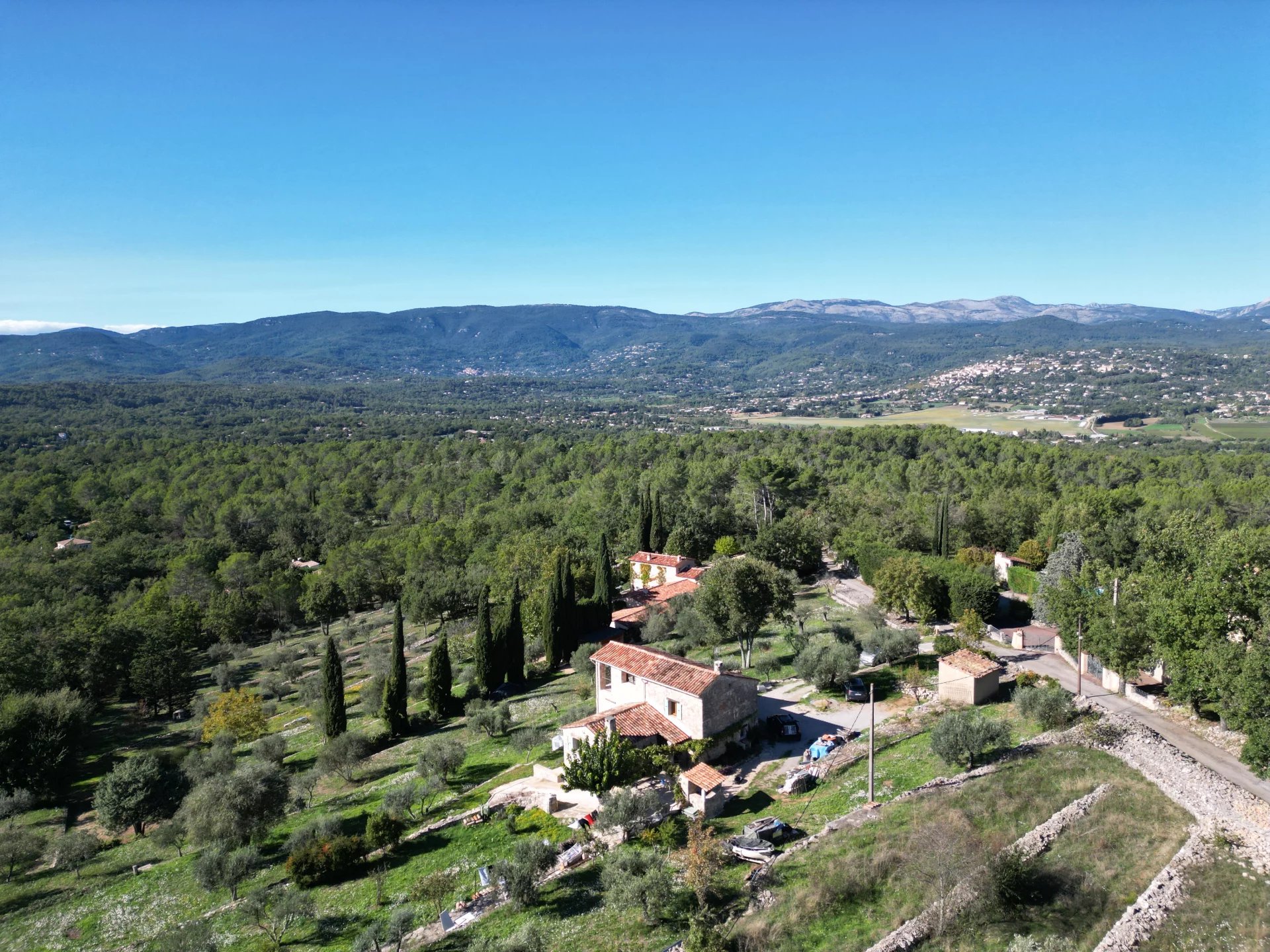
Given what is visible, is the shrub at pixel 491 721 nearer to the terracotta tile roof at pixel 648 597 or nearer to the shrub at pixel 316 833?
the shrub at pixel 316 833

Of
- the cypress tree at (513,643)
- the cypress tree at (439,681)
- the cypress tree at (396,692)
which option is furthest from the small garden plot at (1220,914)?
the cypress tree at (513,643)

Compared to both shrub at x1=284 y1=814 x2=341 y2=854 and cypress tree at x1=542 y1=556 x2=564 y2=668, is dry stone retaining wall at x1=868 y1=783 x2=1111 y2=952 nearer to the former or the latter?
shrub at x1=284 y1=814 x2=341 y2=854

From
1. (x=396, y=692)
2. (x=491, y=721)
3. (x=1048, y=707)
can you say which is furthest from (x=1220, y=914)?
(x=396, y=692)

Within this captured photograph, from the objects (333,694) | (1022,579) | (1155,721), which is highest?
(1155,721)

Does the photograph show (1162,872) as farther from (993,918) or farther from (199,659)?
(199,659)

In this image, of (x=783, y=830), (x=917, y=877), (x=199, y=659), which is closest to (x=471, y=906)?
(x=783, y=830)

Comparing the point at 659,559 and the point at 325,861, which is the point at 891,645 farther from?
the point at 325,861
